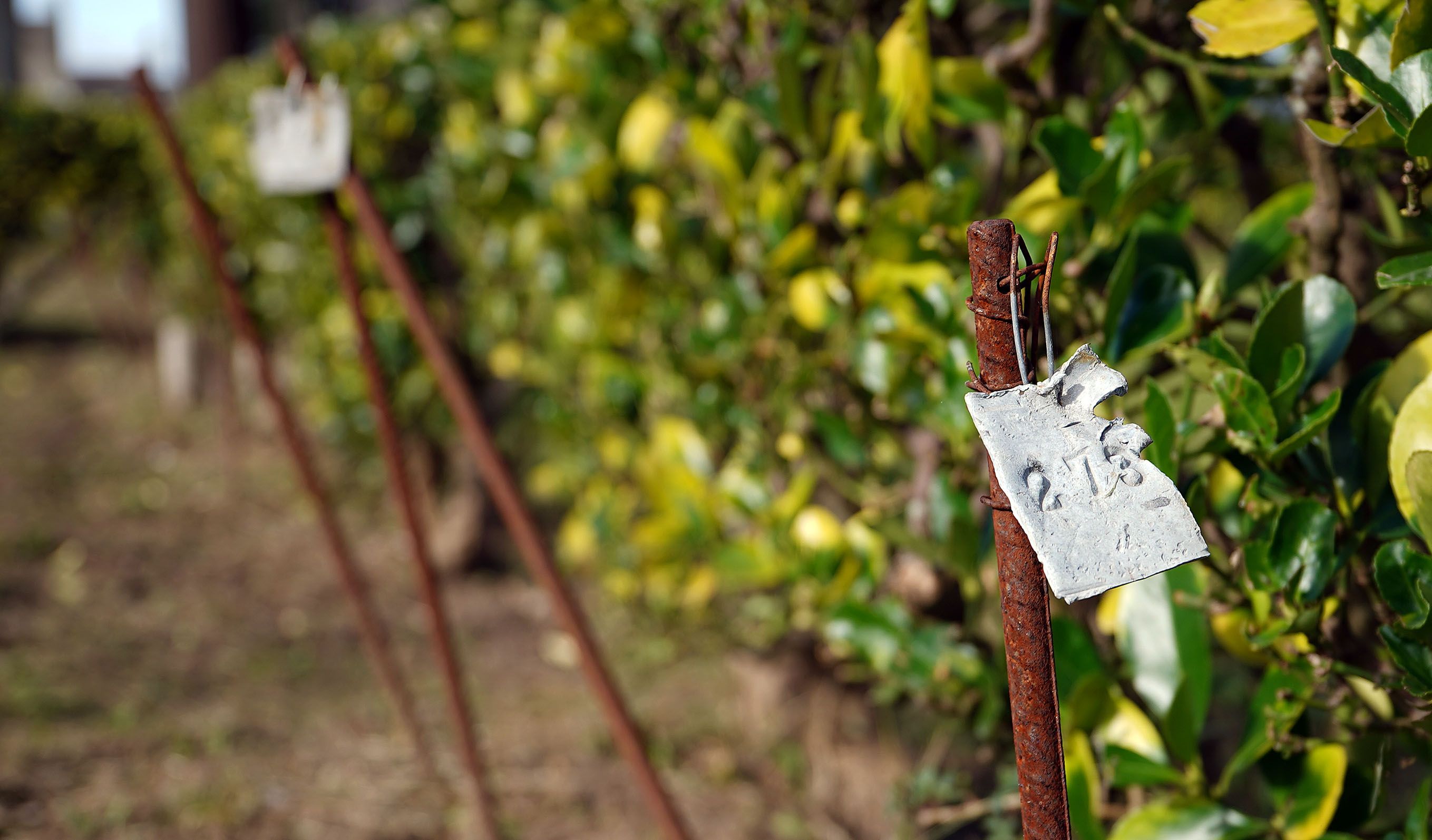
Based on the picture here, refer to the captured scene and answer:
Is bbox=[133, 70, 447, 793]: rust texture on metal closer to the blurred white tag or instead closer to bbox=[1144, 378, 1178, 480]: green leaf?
the blurred white tag

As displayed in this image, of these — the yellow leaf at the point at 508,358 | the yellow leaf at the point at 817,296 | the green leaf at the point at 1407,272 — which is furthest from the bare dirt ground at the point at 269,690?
the green leaf at the point at 1407,272

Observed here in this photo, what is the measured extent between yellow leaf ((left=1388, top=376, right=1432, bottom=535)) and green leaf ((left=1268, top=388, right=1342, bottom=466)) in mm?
48

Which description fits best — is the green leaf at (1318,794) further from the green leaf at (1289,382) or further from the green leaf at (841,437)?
the green leaf at (841,437)

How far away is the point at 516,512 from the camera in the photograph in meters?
1.51

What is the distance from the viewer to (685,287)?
2027 millimetres

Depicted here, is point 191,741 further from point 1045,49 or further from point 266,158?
point 1045,49

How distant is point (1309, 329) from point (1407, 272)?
162 mm

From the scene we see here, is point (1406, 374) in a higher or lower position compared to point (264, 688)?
higher

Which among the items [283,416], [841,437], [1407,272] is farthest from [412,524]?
[1407,272]

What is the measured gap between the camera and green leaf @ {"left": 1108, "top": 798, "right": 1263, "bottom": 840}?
0.97 m

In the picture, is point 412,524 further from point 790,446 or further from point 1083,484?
point 1083,484

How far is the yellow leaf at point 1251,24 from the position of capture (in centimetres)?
88

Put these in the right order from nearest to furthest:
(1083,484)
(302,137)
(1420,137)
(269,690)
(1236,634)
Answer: (1083,484), (1420,137), (1236,634), (302,137), (269,690)

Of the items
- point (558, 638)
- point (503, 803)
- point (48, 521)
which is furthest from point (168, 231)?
point (503, 803)
